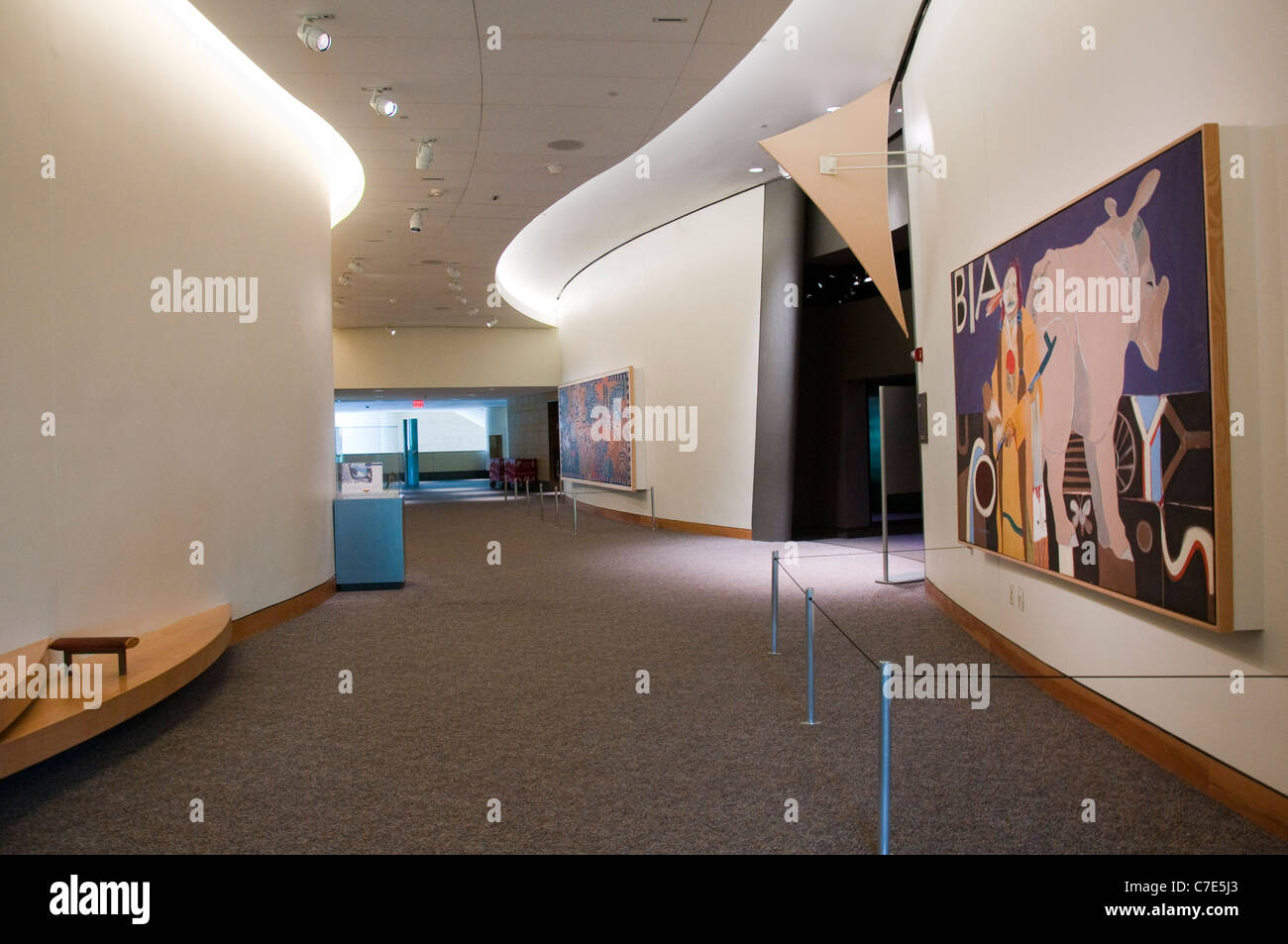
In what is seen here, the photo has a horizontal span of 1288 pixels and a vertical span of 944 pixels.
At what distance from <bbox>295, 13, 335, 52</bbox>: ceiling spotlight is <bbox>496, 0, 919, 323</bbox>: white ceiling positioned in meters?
4.03

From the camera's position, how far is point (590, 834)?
3580 millimetres

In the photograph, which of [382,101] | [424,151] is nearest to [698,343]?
[424,151]

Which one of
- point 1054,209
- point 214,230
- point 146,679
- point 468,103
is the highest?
point 468,103

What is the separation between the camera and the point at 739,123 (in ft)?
35.0

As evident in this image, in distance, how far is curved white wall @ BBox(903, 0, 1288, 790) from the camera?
3410 millimetres

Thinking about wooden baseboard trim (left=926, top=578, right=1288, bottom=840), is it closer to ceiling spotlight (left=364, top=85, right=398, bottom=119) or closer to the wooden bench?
the wooden bench

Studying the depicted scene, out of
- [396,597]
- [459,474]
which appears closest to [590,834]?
[396,597]

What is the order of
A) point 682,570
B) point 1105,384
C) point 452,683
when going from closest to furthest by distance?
point 1105,384 < point 452,683 < point 682,570

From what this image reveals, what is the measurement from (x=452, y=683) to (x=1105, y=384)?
13.7 feet

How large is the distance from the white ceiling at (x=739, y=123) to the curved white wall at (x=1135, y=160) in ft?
5.07

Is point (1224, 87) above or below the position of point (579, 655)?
above

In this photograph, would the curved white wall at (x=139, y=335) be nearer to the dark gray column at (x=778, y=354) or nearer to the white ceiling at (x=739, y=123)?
the white ceiling at (x=739, y=123)

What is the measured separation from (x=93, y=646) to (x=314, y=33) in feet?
13.7
